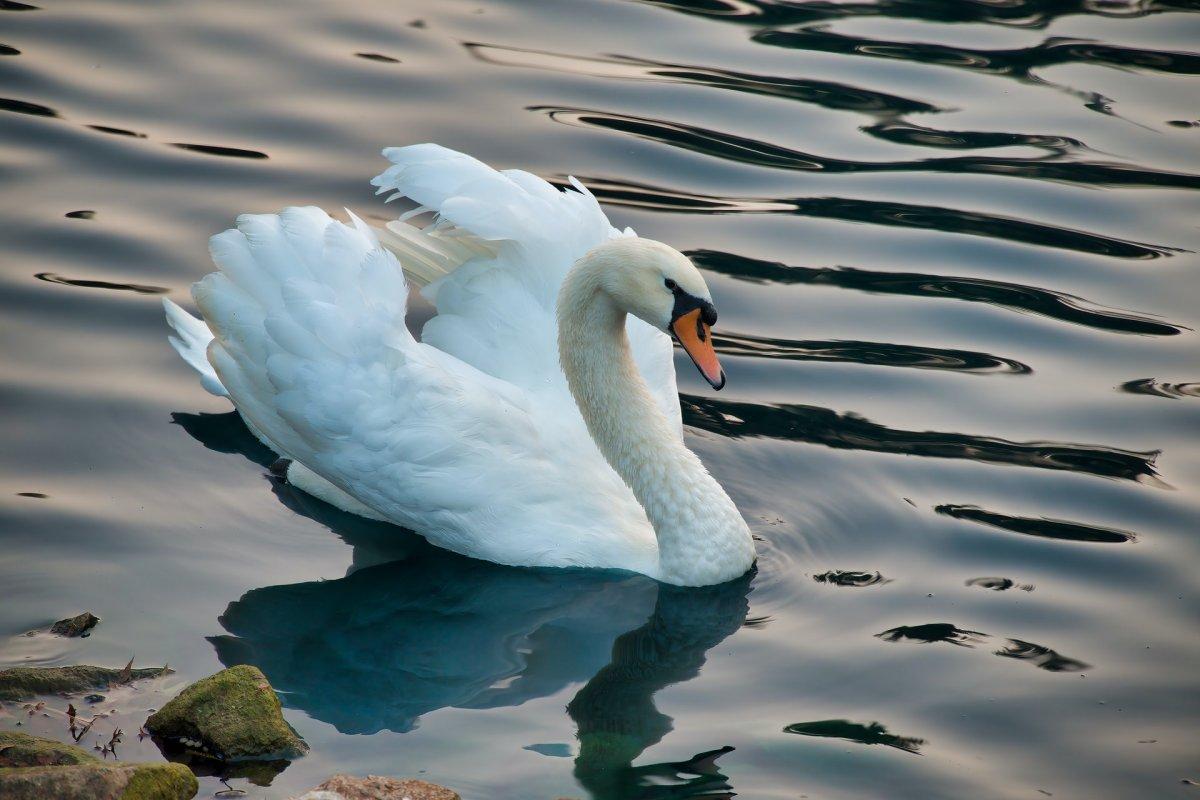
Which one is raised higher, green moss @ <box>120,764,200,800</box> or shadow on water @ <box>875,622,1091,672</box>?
shadow on water @ <box>875,622,1091,672</box>

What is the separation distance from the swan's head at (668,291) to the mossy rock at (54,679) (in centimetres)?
266

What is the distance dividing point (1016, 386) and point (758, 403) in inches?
61.2

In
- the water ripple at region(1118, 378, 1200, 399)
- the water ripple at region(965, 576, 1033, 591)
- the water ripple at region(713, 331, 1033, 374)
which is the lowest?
Answer: the water ripple at region(965, 576, 1033, 591)

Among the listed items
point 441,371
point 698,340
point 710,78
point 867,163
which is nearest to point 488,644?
point 441,371

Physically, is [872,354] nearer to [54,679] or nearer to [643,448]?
[643,448]

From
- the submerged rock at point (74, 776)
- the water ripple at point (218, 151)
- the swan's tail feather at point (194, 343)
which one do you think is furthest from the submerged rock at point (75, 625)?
the water ripple at point (218, 151)

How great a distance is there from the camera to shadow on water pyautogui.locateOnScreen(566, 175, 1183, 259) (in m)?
10.9

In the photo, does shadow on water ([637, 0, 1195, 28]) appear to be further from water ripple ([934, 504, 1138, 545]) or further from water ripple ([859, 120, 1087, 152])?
water ripple ([934, 504, 1138, 545])

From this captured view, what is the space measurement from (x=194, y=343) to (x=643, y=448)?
9.11 ft

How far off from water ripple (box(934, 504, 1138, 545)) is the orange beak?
1685 millimetres

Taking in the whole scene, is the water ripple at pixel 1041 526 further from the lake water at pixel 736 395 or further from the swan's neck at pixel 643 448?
the swan's neck at pixel 643 448

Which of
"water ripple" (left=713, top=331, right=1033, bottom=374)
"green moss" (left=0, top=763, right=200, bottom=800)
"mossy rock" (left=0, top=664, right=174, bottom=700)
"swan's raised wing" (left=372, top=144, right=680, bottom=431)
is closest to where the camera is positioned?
"green moss" (left=0, top=763, right=200, bottom=800)

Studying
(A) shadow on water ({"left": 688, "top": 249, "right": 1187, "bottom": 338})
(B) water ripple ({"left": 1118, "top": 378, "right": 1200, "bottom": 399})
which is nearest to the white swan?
(A) shadow on water ({"left": 688, "top": 249, "right": 1187, "bottom": 338})

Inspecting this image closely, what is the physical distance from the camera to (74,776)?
17.0 ft
